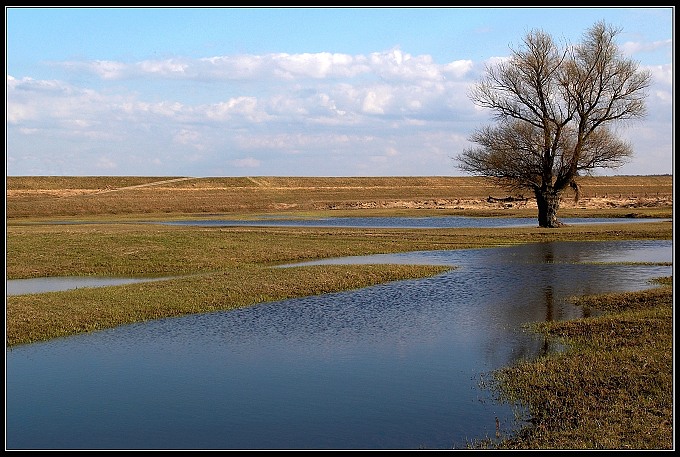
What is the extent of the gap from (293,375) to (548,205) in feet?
163

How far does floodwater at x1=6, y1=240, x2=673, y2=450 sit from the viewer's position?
13242 mm

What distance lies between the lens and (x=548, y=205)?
61875 mm

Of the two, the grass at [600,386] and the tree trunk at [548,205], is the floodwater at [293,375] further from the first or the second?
the tree trunk at [548,205]

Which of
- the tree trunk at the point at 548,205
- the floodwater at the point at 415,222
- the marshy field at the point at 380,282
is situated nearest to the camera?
the marshy field at the point at 380,282

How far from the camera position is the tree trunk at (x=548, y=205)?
6178 cm

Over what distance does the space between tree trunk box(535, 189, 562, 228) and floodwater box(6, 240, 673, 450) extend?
111 feet

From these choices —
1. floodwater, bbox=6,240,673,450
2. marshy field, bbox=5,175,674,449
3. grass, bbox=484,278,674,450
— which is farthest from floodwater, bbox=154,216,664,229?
grass, bbox=484,278,674,450

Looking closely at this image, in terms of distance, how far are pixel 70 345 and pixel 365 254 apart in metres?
25.8

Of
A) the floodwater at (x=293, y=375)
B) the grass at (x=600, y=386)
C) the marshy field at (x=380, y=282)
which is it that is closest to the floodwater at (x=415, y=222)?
the marshy field at (x=380, y=282)

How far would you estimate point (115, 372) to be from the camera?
1758cm

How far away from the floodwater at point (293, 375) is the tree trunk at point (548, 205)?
3396 cm

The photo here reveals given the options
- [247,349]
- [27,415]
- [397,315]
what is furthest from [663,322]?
[27,415]

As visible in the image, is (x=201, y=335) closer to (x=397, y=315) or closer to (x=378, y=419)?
(x=397, y=315)

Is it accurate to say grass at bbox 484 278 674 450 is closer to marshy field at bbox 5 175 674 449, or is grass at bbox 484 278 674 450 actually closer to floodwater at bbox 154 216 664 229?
marshy field at bbox 5 175 674 449
